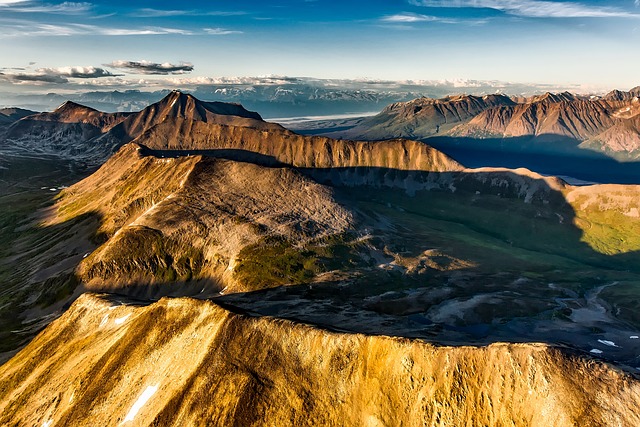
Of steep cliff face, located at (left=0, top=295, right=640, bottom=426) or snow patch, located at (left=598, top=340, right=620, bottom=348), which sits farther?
snow patch, located at (left=598, top=340, right=620, bottom=348)

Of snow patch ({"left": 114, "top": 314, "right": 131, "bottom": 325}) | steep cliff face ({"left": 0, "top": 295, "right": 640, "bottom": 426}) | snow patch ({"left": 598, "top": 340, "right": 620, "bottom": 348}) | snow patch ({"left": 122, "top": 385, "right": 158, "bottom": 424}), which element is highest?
steep cliff face ({"left": 0, "top": 295, "right": 640, "bottom": 426})

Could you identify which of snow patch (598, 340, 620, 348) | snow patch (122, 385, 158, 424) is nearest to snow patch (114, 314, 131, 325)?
snow patch (122, 385, 158, 424)

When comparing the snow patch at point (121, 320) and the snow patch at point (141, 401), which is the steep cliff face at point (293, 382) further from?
the snow patch at point (121, 320)

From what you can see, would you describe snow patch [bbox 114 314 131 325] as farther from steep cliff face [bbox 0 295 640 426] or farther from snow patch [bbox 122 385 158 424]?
snow patch [bbox 122 385 158 424]

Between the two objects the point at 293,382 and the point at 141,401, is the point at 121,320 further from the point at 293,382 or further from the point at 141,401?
the point at 293,382

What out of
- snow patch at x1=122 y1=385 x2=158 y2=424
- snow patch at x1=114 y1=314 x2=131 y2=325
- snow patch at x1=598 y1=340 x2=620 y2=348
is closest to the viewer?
snow patch at x1=122 y1=385 x2=158 y2=424

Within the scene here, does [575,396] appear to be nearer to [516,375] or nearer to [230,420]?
[516,375]
